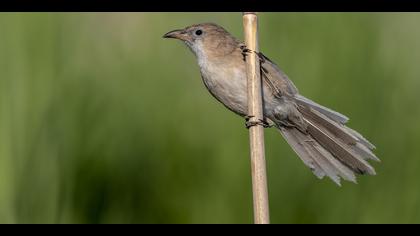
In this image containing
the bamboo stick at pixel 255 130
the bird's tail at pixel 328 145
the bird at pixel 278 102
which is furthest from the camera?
the bird at pixel 278 102

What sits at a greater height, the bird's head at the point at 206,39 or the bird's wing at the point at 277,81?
the bird's head at the point at 206,39

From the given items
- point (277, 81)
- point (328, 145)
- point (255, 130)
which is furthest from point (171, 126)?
point (255, 130)

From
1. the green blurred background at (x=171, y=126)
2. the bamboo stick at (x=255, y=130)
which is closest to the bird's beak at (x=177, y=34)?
the green blurred background at (x=171, y=126)

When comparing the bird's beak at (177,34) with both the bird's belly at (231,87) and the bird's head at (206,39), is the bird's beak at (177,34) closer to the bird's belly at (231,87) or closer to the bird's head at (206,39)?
the bird's head at (206,39)

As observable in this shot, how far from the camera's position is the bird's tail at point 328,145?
2535 millimetres

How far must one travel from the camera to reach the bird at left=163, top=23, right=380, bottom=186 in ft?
8.82

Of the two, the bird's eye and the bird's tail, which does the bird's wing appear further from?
the bird's eye

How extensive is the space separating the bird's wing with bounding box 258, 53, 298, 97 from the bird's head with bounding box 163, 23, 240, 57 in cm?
17

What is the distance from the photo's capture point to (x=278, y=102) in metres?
2.82

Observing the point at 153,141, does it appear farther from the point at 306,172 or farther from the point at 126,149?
the point at 306,172

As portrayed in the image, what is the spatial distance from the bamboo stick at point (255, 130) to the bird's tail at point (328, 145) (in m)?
0.62

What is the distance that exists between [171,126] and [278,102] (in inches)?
17.8
